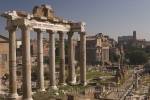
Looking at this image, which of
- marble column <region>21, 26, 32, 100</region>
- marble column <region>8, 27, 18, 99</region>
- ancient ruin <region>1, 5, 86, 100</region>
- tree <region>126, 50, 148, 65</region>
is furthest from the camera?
tree <region>126, 50, 148, 65</region>

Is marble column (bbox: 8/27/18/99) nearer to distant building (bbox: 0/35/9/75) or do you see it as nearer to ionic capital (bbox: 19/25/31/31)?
ionic capital (bbox: 19/25/31/31)

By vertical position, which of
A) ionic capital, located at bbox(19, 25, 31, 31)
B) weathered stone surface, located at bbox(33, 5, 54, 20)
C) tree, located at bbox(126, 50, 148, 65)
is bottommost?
tree, located at bbox(126, 50, 148, 65)

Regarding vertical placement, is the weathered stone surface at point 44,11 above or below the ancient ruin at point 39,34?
above

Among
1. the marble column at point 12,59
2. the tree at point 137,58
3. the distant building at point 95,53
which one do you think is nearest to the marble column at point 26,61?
the marble column at point 12,59

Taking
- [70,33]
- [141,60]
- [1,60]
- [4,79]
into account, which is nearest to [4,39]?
[1,60]

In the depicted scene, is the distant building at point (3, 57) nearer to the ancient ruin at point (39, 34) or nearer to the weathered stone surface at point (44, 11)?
the ancient ruin at point (39, 34)

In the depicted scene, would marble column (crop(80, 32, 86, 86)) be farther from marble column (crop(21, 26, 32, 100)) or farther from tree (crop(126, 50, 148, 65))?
tree (crop(126, 50, 148, 65))

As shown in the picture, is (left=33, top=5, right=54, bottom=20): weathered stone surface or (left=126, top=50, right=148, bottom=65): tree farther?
(left=126, top=50, right=148, bottom=65): tree

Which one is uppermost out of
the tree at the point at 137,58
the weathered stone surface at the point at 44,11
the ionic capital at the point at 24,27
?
the weathered stone surface at the point at 44,11

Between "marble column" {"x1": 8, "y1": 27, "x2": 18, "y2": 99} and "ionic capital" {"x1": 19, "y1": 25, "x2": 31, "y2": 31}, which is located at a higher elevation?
"ionic capital" {"x1": 19, "y1": 25, "x2": 31, "y2": 31}

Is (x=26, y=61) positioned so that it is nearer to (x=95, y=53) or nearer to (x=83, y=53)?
(x=83, y=53)

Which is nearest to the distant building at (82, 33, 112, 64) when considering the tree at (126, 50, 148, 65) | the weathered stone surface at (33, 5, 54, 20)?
the tree at (126, 50, 148, 65)

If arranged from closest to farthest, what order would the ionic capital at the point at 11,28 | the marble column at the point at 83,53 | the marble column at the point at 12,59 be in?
the ionic capital at the point at 11,28
the marble column at the point at 12,59
the marble column at the point at 83,53

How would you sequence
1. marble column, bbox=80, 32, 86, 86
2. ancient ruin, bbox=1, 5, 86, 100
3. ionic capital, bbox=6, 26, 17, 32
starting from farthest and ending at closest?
marble column, bbox=80, 32, 86, 86, ionic capital, bbox=6, 26, 17, 32, ancient ruin, bbox=1, 5, 86, 100
